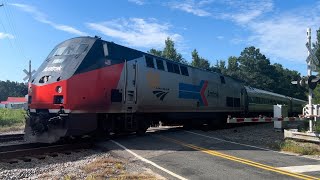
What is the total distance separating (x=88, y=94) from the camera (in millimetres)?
12273

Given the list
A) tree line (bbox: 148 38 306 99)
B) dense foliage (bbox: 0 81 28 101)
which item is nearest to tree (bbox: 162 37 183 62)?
tree line (bbox: 148 38 306 99)

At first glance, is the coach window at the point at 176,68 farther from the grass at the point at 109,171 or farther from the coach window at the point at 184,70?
the grass at the point at 109,171

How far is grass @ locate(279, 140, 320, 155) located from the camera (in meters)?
12.0

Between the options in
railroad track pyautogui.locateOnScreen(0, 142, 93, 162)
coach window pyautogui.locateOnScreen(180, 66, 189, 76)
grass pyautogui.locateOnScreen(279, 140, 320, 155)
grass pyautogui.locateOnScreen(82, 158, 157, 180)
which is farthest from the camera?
coach window pyautogui.locateOnScreen(180, 66, 189, 76)

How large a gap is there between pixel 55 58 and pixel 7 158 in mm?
4546

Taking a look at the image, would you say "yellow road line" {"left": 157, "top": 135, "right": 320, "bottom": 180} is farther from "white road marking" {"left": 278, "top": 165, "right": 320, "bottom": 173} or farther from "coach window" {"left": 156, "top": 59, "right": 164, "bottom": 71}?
"coach window" {"left": 156, "top": 59, "right": 164, "bottom": 71}

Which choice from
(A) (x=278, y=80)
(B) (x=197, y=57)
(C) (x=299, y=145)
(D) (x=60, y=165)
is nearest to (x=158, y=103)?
(C) (x=299, y=145)

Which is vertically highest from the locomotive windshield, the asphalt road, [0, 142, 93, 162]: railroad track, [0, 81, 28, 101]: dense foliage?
[0, 81, 28, 101]: dense foliage

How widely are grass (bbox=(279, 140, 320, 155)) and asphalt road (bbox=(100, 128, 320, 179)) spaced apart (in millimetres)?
897

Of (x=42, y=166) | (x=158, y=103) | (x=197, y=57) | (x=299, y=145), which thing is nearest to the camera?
(x=42, y=166)

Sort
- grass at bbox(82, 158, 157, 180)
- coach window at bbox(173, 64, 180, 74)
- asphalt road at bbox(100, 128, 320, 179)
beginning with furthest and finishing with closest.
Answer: coach window at bbox(173, 64, 180, 74)
asphalt road at bbox(100, 128, 320, 179)
grass at bbox(82, 158, 157, 180)

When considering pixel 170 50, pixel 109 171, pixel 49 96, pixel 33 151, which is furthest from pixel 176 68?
pixel 170 50

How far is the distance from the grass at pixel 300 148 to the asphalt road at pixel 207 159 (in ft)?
2.94

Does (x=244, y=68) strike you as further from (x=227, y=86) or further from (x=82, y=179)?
(x=82, y=179)
